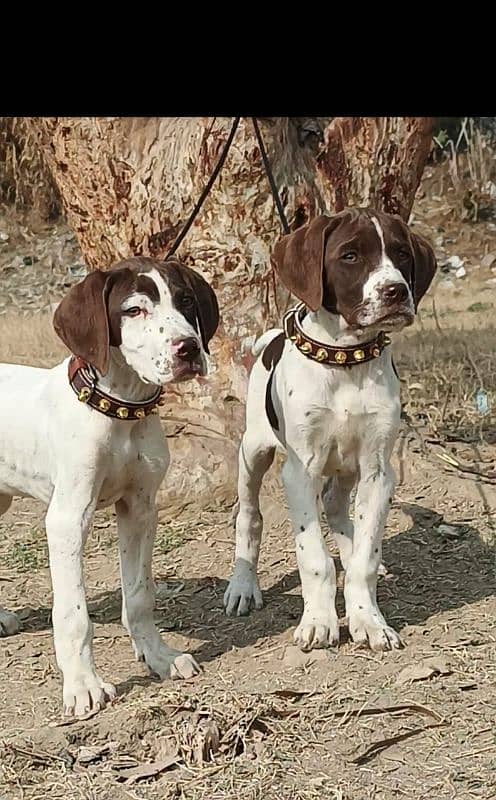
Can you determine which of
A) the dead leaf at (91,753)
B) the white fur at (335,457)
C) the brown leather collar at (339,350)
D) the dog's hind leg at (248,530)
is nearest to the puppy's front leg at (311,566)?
the white fur at (335,457)

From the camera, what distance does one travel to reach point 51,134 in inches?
258

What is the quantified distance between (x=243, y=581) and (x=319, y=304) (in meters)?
1.43

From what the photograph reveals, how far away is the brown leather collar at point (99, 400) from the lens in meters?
3.93

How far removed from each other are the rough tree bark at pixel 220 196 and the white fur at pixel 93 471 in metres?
2.18

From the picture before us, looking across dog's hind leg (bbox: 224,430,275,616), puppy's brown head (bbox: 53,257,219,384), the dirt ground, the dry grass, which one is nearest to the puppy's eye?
puppy's brown head (bbox: 53,257,219,384)

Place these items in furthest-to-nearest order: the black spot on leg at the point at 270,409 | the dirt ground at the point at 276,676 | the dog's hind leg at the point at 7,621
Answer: the dog's hind leg at the point at 7,621, the black spot on leg at the point at 270,409, the dirt ground at the point at 276,676

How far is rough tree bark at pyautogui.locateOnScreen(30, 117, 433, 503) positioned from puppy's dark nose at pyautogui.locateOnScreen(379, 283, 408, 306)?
2304 mm

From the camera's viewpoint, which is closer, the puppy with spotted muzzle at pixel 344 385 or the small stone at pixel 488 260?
the puppy with spotted muzzle at pixel 344 385

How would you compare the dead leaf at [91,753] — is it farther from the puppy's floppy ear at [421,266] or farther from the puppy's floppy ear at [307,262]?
the puppy's floppy ear at [421,266]

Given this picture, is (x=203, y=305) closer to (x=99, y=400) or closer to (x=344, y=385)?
(x=99, y=400)

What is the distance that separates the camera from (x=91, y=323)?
382 cm

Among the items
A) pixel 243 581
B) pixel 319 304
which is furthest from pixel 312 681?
pixel 319 304

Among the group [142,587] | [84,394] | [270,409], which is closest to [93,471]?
[84,394]
